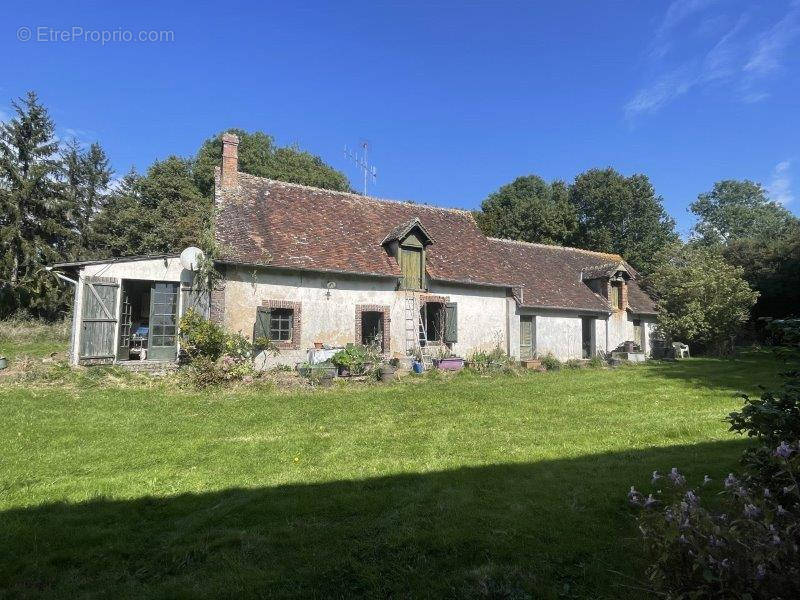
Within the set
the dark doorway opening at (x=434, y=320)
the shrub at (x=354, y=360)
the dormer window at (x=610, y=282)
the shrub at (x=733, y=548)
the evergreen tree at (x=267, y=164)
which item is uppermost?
the evergreen tree at (x=267, y=164)

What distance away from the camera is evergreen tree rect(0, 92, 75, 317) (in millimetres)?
24816

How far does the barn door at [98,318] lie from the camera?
1281 cm

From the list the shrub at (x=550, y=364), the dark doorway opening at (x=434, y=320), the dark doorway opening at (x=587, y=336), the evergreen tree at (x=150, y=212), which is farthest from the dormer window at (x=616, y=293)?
the evergreen tree at (x=150, y=212)

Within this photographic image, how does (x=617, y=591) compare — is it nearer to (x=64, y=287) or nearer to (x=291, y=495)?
Answer: (x=291, y=495)

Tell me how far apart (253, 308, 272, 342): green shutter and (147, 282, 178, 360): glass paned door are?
2481 millimetres

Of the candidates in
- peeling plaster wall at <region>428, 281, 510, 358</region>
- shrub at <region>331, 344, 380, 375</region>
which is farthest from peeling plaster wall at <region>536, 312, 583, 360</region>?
shrub at <region>331, 344, 380, 375</region>

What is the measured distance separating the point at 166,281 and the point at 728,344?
75.1 feet

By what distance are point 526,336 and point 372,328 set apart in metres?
6.68

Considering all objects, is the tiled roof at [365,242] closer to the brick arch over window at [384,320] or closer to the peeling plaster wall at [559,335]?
the peeling plaster wall at [559,335]

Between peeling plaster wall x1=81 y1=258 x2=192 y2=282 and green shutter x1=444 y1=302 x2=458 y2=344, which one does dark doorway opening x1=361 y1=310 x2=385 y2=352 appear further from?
peeling plaster wall x1=81 y1=258 x2=192 y2=282

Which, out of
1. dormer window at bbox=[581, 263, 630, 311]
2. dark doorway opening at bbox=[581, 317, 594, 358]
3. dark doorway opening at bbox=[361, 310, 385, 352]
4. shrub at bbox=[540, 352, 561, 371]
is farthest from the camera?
dormer window at bbox=[581, 263, 630, 311]

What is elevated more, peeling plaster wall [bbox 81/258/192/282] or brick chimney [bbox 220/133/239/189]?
brick chimney [bbox 220/133/239/189]

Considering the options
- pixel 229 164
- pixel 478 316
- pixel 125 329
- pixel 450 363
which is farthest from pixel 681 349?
pixel 125 329

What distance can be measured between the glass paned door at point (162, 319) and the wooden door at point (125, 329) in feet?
3.72
